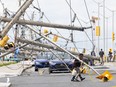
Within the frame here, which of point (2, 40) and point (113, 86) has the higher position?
point (2, 40)

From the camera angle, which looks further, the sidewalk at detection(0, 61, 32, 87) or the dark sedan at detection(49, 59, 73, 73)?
the dark sedan at detection(49, 59, 73, 73)

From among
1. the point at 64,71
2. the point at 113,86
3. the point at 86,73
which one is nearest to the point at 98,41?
the point at 64,71

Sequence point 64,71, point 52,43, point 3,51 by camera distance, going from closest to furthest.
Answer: point 52,43 → point 3,51 → point 64,71

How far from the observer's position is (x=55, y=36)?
→ 17.7 meters

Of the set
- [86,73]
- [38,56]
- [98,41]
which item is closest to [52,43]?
[86,73]

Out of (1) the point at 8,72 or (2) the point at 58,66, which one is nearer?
(1) the point at 8,72

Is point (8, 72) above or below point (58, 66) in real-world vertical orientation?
below

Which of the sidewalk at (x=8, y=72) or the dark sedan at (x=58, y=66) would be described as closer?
the sidewalk at (x=8, y=72)

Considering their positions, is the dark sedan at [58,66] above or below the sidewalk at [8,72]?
above

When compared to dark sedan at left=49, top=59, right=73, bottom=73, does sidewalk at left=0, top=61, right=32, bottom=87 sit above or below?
below

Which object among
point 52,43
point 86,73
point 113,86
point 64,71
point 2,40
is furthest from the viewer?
point 64,71

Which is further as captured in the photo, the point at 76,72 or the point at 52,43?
the point at 76,72

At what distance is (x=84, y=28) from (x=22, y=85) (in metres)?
10.1

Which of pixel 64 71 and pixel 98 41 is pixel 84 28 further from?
pixel 98 41
